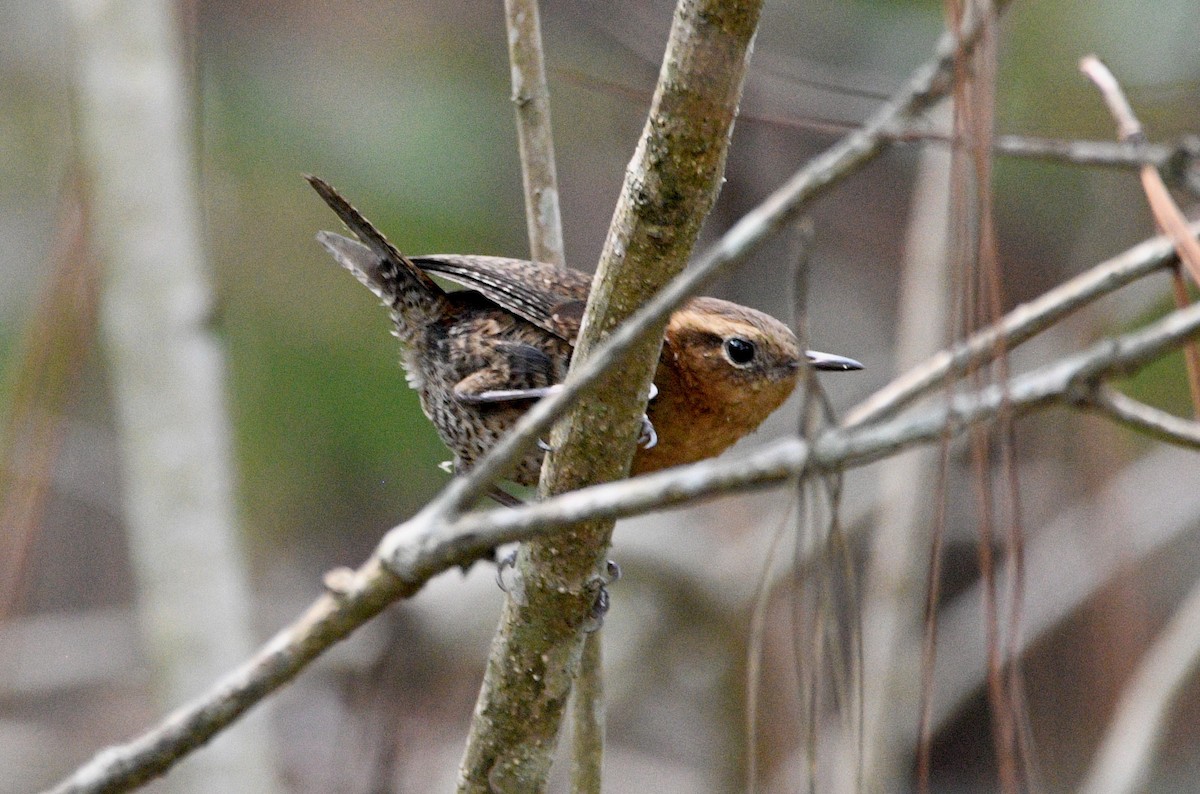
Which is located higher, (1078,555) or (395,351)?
(395,351)

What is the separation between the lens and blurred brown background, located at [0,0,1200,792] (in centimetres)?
528

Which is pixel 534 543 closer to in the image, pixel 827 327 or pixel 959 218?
pixel 959 218

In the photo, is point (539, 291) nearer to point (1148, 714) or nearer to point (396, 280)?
point (396, 280)

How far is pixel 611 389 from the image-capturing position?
2.00 m

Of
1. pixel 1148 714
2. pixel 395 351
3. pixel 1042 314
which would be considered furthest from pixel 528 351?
pixel 395 351

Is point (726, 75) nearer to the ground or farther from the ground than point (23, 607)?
nearer to the ground

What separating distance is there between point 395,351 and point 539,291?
3.06 metres

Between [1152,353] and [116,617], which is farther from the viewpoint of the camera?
[116,617]

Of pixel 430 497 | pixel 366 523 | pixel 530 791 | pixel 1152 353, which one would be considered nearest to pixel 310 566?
pixel 366 523

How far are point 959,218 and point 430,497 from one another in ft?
16.5

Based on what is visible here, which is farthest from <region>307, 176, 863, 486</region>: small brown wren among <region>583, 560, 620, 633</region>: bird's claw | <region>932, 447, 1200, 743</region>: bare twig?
<region>932, 447, 1200, 743</region>: bare twig

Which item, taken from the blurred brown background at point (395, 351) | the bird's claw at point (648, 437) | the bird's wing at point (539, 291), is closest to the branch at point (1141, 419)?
the bird's claw at point (648, 437)

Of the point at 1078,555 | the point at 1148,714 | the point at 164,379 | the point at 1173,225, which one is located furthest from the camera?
the point at 1078,555

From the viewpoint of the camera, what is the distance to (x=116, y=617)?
6.22 m
